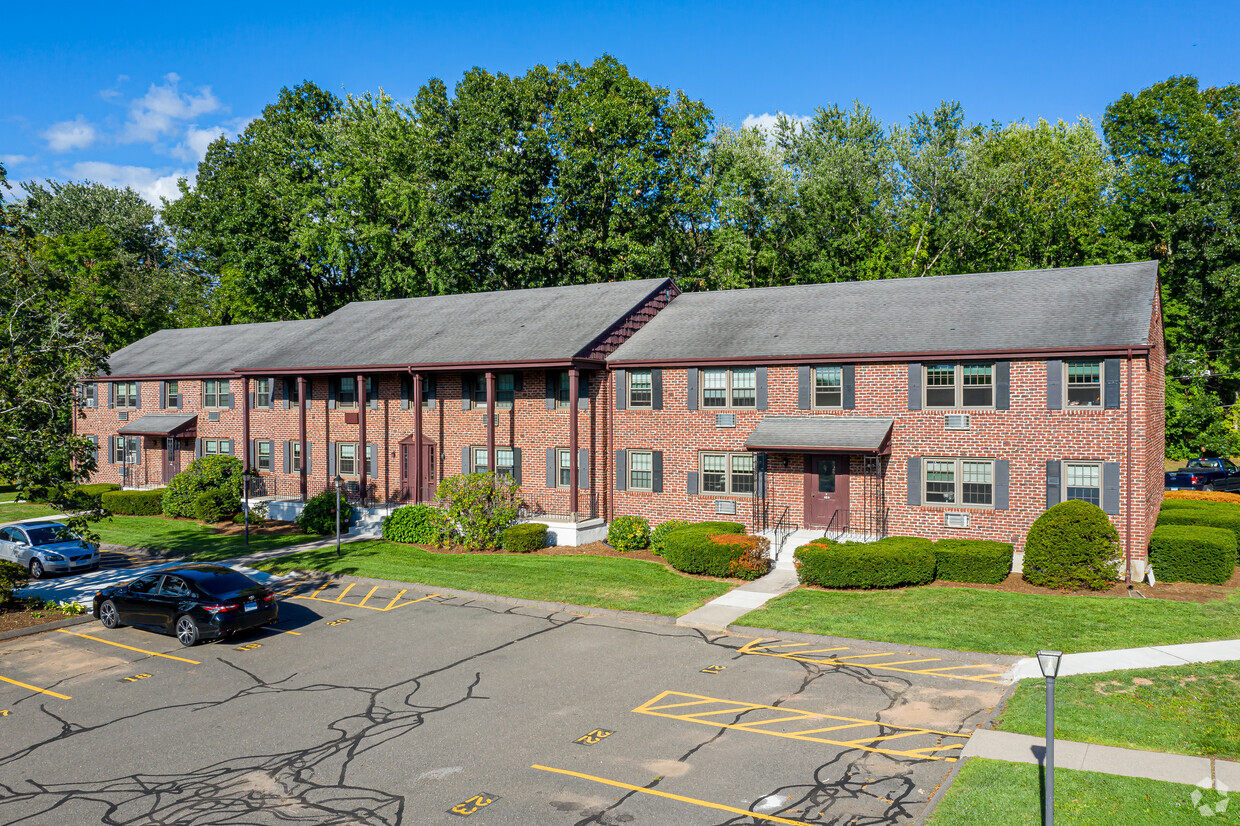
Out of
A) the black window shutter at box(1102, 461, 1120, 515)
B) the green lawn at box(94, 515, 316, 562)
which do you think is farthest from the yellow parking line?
the black window shutter at box(1102, 461, 1120, 515)

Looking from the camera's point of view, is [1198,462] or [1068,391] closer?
[1068,391]

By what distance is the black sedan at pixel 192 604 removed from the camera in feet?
56.2

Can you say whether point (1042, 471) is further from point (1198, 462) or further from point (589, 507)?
point (1198, 462)

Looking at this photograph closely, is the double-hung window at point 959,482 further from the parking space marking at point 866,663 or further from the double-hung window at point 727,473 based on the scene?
the parking space marking at point 866,663

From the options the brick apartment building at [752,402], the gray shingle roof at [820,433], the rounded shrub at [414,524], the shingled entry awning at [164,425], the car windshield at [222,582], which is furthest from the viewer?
the shingled entry awning at [164,425]

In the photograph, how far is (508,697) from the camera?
13641 millimetres

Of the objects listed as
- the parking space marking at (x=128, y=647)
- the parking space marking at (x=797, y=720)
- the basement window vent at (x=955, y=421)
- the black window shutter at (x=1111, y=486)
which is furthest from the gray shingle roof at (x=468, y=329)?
the parking space marking at (x=797, y=720)

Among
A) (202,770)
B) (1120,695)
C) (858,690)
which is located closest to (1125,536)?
(1120,695)

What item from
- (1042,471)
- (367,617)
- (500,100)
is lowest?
(367,617)

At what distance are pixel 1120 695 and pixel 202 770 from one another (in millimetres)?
13141

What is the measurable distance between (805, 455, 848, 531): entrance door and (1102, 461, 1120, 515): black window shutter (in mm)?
6734

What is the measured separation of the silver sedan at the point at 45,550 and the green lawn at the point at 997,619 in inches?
813

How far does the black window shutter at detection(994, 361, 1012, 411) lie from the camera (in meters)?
23.0

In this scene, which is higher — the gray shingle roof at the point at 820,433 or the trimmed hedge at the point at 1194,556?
the gray shingle roof at the point at 820,433
